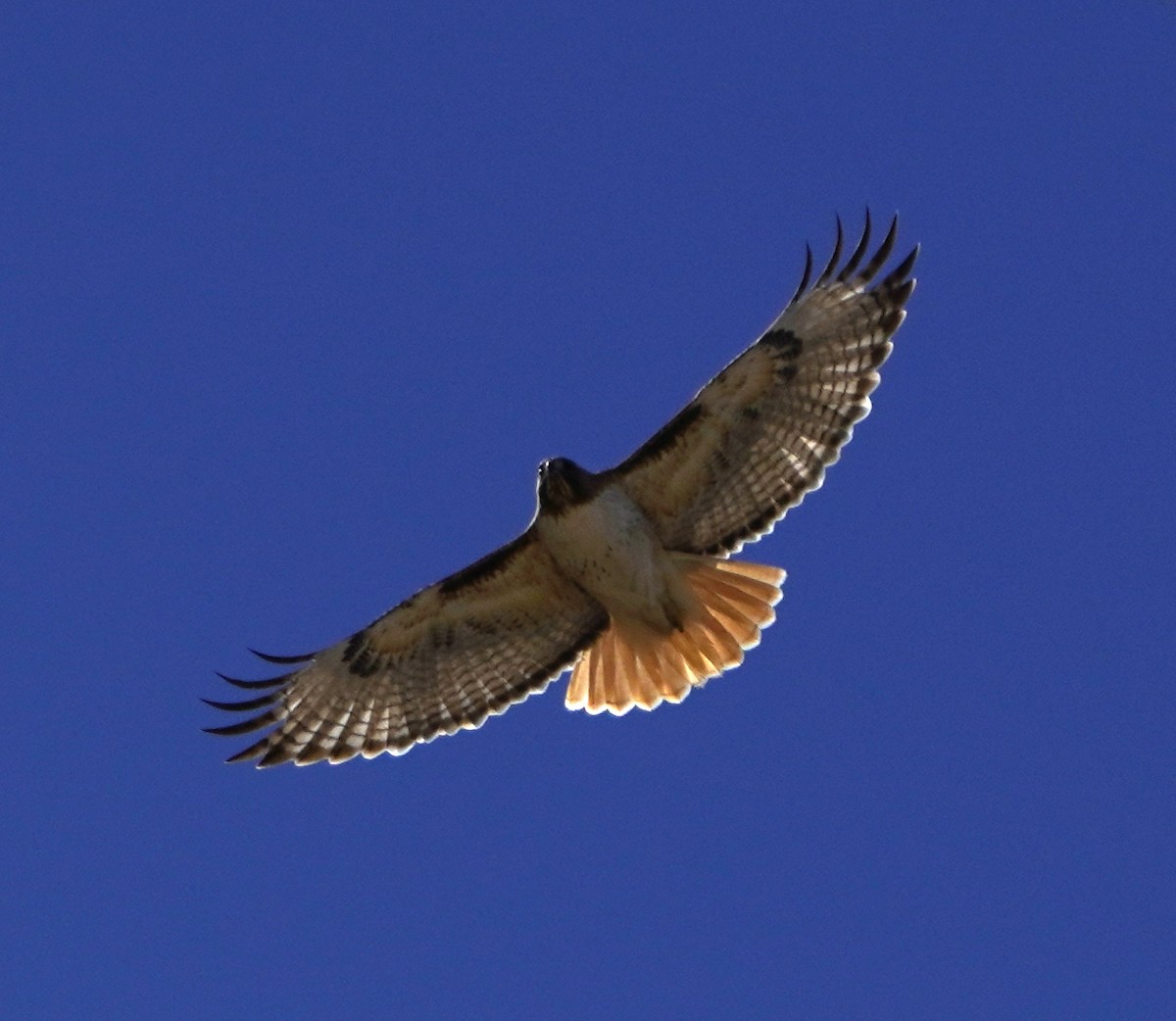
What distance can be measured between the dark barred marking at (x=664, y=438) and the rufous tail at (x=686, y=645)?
0.58m

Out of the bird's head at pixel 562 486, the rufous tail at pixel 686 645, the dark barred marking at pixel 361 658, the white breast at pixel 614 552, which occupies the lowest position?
the rufous tail at pixel 686 645

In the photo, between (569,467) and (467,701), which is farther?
(467,701)

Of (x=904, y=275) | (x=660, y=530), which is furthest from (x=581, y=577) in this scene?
(x=904, y=275)

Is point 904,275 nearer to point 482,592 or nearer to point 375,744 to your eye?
point 482,592

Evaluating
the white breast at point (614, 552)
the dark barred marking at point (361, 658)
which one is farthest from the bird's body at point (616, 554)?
the dark barred marking at point (361, 658)

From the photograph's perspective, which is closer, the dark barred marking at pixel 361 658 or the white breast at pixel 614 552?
the white breast at pixel 614 552

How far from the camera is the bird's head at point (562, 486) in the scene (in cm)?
1177

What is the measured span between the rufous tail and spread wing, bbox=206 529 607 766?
0.63 ft

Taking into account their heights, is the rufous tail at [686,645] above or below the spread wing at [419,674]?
below

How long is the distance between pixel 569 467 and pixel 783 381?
127 cm

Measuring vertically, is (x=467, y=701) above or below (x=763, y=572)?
above

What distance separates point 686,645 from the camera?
40.1ft

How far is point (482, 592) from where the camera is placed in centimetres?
1242

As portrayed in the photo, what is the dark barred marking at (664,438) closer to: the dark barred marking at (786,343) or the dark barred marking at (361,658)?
the dark barred marking at (786,343)
